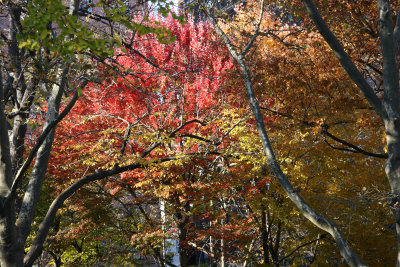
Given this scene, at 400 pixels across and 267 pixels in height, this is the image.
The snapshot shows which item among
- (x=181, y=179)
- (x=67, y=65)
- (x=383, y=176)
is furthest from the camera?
(x=181, y=179)

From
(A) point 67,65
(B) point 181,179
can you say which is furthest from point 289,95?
(A) point 67,65

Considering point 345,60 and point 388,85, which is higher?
point 345,60

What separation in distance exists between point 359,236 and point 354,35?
6.36 m

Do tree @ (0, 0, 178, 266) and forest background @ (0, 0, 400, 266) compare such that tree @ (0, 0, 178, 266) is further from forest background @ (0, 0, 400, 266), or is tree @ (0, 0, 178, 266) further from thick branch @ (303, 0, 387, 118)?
thick branch @ (303, 0, 387, 118)

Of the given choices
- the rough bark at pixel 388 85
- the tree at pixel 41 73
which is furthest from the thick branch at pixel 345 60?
the tree at pixel 41 73

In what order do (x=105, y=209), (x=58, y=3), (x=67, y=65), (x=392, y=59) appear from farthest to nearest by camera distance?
(x=105, y=209)
(x=392, y=59)
(x=67, y=65)
(x=58, y=3)

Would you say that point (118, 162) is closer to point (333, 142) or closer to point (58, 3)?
point (58, 3)

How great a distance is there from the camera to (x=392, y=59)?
6.22m

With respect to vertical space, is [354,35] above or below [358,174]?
above

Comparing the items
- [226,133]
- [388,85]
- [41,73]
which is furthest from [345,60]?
[41,73]

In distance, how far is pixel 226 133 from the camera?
30.7 feet

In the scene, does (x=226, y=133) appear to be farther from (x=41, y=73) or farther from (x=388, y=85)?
(x=41, y=73)

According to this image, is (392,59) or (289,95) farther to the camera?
(289,95)

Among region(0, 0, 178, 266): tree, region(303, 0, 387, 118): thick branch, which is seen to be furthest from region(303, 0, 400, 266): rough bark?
region(0, 0, 178, 266): tree
